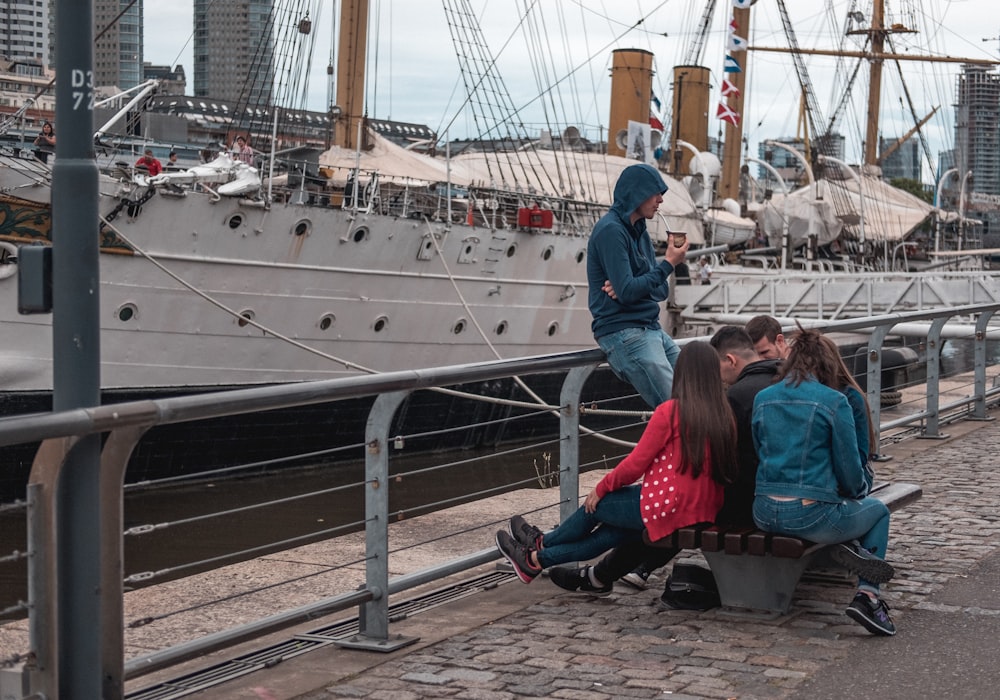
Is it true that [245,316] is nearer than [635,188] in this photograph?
No

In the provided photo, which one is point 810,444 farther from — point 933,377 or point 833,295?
point 833,295

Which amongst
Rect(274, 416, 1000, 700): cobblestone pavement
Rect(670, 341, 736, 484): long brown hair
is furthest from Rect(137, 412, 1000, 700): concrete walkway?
Rect(670, 341, 736, 484): long brown hair

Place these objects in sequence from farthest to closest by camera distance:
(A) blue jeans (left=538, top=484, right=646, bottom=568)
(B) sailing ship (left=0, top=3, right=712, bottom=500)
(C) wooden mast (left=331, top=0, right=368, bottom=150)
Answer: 1. (C) wooden mast (left=331, top=0, right=368, bottom=150)
2. (B) sailing ship (left=0, top=3, right=712, bottom=500)
3. (A) blue jeans (left=538, top=484, right=646, bottom=568)

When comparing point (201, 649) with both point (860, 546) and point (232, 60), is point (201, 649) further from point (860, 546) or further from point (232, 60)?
point (232, 60)

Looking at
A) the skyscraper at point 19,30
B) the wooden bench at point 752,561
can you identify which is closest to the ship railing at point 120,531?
the wooden bench at point 752,561

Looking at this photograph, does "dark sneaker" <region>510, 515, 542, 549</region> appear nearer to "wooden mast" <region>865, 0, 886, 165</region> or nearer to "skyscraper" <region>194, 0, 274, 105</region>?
"skyscraper" <region>194, 0, 274, 105</region>

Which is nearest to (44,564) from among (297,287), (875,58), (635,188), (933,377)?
(635,188)

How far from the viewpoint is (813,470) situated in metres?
5.93

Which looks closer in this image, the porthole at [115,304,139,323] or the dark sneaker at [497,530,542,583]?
the dark sneaker at [497,530,542,583]

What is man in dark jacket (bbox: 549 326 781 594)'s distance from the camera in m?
6.28

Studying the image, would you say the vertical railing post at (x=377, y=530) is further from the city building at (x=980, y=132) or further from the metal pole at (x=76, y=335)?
the city building at (x=980, y=132)

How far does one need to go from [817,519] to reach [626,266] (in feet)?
5.96

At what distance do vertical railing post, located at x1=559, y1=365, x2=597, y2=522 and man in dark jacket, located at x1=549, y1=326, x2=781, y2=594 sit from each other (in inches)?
24.8

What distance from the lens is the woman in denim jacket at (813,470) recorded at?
19.4 ft
